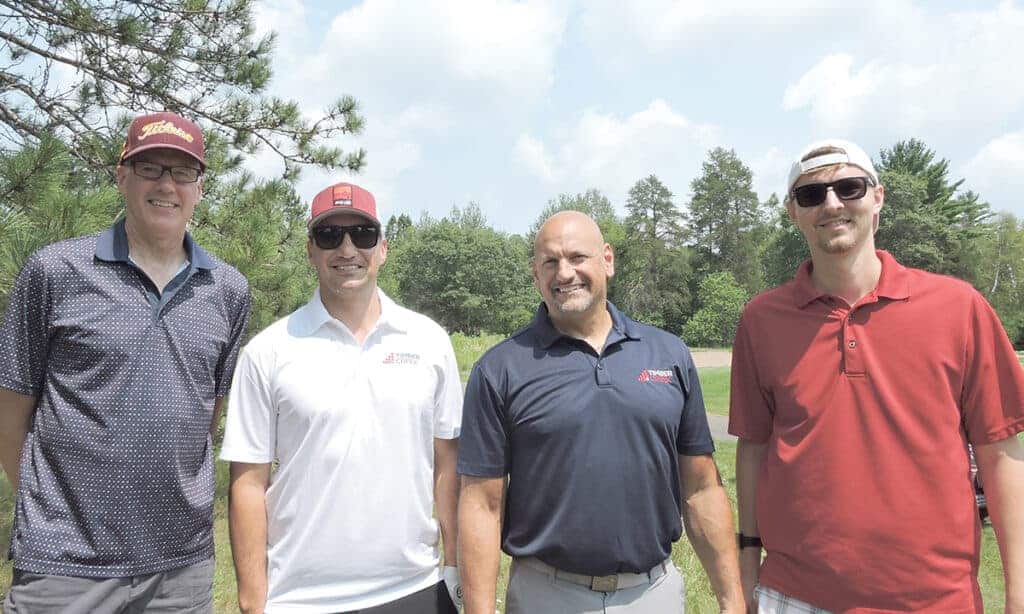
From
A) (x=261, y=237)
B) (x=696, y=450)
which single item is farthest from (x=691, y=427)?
(x=261, y=237)

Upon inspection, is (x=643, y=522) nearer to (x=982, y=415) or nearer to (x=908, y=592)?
(x=908, y=592)

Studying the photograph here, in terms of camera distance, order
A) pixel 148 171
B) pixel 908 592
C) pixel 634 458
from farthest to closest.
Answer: pixel 148 171 < pixel 634 458 < pixel 908 592

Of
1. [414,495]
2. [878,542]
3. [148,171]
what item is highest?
[148,171]

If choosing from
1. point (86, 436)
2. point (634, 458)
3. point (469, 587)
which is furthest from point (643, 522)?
point (86, 436)

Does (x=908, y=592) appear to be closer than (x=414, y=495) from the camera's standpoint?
Yes

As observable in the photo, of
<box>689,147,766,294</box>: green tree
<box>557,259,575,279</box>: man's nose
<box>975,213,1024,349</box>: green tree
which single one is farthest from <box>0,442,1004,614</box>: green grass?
<box>689,147,766,294</box>: green tree

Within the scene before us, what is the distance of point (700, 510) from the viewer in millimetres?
2875

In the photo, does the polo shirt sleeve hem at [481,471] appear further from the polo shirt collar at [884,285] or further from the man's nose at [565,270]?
the polo shirt collar at [884,285]

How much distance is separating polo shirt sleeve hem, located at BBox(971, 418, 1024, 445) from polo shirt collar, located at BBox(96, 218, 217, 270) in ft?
9.36

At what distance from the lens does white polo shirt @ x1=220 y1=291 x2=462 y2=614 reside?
8.56 feet

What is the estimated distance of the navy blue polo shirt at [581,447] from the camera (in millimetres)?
2598

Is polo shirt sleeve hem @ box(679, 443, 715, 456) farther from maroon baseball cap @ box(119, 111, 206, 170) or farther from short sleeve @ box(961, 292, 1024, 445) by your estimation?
maroon baseball cap @ box(119, 111, 206, 170)

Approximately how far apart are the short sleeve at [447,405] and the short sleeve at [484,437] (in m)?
0.13

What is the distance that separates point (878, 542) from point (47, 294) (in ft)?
9.58
